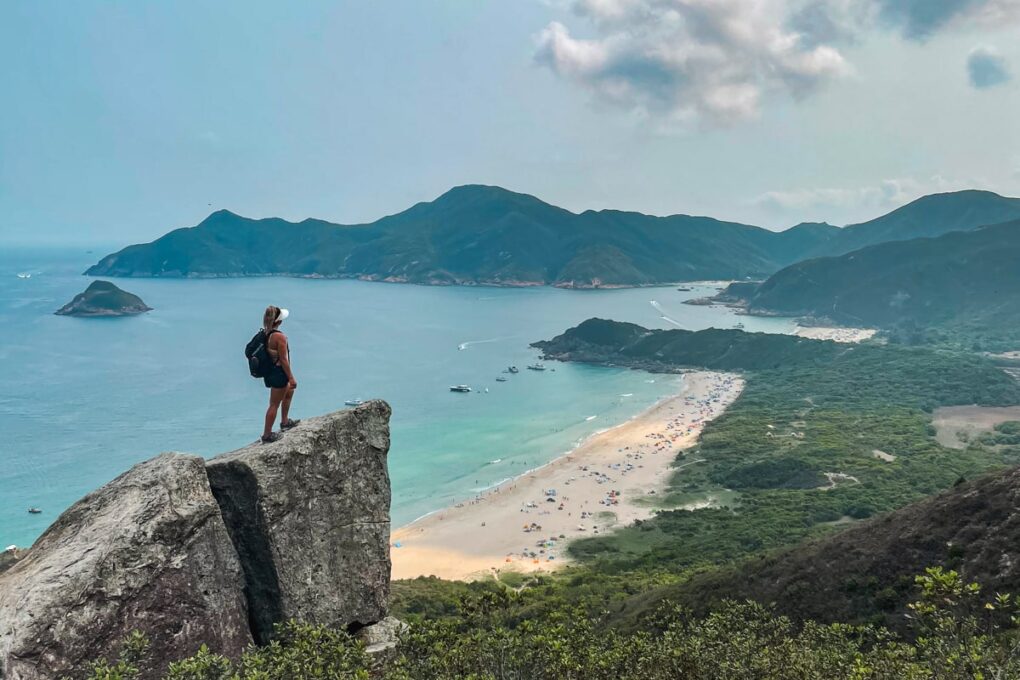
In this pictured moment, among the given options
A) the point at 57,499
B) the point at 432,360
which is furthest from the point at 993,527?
the point at 432,360

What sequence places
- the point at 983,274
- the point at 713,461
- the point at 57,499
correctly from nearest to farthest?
the point at 57,499 < the point at 713,461 < the point at 983,274

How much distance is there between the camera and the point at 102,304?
597 feet

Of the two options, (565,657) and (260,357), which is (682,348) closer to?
(260,357)

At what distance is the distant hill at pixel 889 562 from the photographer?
2241 cm

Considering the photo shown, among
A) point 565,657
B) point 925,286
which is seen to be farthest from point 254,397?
point 925,286

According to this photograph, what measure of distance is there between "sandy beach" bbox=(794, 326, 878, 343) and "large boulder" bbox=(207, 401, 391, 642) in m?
156

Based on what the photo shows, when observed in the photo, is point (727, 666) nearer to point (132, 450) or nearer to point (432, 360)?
point (132, 450)

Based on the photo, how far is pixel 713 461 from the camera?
230 ft

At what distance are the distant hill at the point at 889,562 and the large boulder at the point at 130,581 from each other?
2107 centimetres

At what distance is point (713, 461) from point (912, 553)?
45.8 metres

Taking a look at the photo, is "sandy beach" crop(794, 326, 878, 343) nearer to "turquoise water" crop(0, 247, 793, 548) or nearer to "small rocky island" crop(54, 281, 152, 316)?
"turquoise water" crop(0, 247, 793, 548)

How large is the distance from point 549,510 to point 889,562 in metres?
37.7

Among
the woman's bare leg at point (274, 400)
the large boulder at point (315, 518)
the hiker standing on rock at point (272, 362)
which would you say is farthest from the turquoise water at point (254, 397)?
the hiker standing on rock at point (272, 362)

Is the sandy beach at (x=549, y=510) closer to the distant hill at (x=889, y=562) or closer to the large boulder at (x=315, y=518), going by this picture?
Result: the distant hill at (x=889, y=562)
